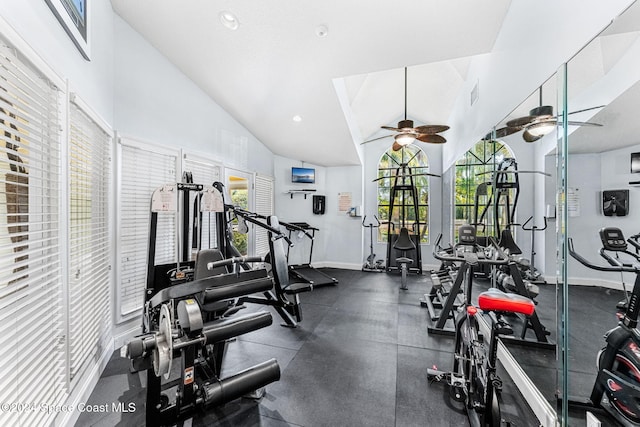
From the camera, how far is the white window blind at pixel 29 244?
110cm

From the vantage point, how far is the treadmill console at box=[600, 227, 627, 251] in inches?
53.4

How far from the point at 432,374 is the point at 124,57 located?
432 cm

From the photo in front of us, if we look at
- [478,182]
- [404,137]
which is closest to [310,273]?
[404,137]

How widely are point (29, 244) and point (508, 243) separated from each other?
3.70 m

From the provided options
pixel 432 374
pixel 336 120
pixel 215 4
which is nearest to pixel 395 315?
pixel 432 374

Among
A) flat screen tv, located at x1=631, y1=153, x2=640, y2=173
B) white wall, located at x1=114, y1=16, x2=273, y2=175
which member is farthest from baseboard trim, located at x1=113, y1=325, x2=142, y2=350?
flat screen tv, located at x1=631, y1=153, x2=640, y2=173

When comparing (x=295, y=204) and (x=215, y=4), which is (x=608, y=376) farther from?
(x=295, y=204)

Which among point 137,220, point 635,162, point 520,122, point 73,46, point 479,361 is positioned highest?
point 73,46

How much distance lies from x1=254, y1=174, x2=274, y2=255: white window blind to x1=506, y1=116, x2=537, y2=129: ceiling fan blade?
4.15 meters

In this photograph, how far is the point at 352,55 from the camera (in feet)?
9.44

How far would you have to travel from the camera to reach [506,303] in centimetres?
155

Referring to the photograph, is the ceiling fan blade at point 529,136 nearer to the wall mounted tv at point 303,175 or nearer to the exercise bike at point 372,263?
the exercise bike at point 372,263

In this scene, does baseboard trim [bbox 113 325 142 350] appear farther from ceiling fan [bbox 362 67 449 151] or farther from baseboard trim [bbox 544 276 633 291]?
ceiling fan [bbox 362 67 449 151]

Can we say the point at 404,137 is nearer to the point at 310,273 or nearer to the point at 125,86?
the point at 310,273
